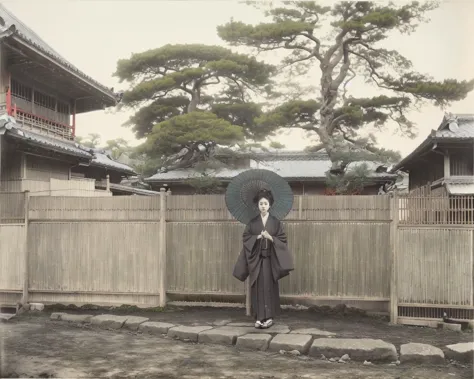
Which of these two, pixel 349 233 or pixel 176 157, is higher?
pixel 176 157

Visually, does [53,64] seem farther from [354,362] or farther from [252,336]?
[354,362]

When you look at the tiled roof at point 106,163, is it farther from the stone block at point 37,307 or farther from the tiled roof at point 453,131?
the tiled roof at point 453,131

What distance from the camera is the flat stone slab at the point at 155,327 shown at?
21.7 ft

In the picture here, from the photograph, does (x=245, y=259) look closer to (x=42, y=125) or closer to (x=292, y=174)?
(x=42, y=125)

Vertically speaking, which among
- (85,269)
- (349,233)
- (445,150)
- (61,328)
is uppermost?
(445,150)

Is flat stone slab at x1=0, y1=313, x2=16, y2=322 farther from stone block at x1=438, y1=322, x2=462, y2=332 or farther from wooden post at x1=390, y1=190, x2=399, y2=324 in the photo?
stone block at x1=438, y1=322, x2=462, y2=332

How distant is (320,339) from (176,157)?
52.6 ft

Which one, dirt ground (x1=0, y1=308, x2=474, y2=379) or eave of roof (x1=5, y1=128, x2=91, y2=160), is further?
eave of roof (x1=5, y1=128, x2=91, y2=160)

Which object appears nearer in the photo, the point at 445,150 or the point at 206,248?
the point at 206,248

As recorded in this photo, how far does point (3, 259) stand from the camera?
8438 millimetres

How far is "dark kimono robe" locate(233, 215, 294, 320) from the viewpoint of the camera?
6.65 meters

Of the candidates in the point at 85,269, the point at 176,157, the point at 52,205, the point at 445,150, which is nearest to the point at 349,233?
the point at 85,269

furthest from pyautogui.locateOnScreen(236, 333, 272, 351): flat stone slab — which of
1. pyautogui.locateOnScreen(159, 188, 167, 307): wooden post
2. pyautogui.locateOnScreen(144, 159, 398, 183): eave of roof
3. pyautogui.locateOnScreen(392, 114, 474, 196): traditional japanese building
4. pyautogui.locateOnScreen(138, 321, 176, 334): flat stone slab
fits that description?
pyautogui.locateOnScreen(144, 159, 398, 183): eave of roof

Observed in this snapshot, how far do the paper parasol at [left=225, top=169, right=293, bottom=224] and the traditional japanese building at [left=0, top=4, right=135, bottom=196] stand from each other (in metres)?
4.76
